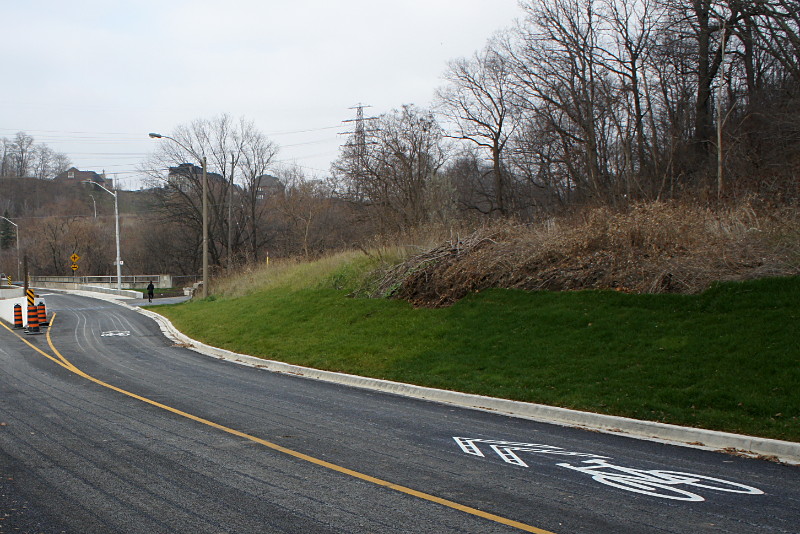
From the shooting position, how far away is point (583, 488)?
21.1 ft

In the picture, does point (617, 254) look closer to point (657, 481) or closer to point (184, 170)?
point (657, 481)

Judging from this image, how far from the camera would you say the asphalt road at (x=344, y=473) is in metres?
5.60

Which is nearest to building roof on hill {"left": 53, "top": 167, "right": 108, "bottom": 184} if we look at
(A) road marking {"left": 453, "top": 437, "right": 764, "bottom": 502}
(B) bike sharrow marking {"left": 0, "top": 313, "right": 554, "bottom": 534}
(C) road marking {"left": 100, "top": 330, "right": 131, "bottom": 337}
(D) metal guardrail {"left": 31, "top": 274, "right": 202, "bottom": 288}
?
(D) metal guardrail {"left": 31, "top": 274, "right": 202, "bottom": 288}

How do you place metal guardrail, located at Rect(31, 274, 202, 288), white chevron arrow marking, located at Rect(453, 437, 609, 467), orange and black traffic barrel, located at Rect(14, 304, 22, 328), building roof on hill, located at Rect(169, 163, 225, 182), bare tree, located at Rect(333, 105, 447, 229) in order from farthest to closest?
1. metal guardrail, located at Rect(31, 274, 202, 288)
2. building roof on hill, located at Rect(169, 163, 225, 182)
3. bare tree, located at Rect(333, 105, 447, 229)
4. orange and black traffic barrel, located at Rect(14, 304, 22, 328)
5. white chevron arrow marking, located at Rect(453, 437, 609, 467)

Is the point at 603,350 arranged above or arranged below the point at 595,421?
above

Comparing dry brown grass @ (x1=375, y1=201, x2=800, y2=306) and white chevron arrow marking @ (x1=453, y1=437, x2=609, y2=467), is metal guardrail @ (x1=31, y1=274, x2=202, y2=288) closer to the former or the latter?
dry brown grass @ (x1=375, y1=201, x2=800, y2=306)

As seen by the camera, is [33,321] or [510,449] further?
[33,321]

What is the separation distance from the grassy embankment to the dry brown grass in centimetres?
66

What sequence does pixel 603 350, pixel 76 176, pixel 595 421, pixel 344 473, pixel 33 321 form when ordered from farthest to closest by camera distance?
pixel 76 176
pixel 33 321
pixel 603 350
pixel 595 421
pixel 344 473

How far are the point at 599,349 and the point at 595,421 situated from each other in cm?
303

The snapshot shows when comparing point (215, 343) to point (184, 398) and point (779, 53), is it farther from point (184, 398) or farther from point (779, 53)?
point (779, 53)

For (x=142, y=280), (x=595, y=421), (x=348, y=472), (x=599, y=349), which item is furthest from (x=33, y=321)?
(x=142, y=280)

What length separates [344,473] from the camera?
705cm

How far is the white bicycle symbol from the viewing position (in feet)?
20.7
